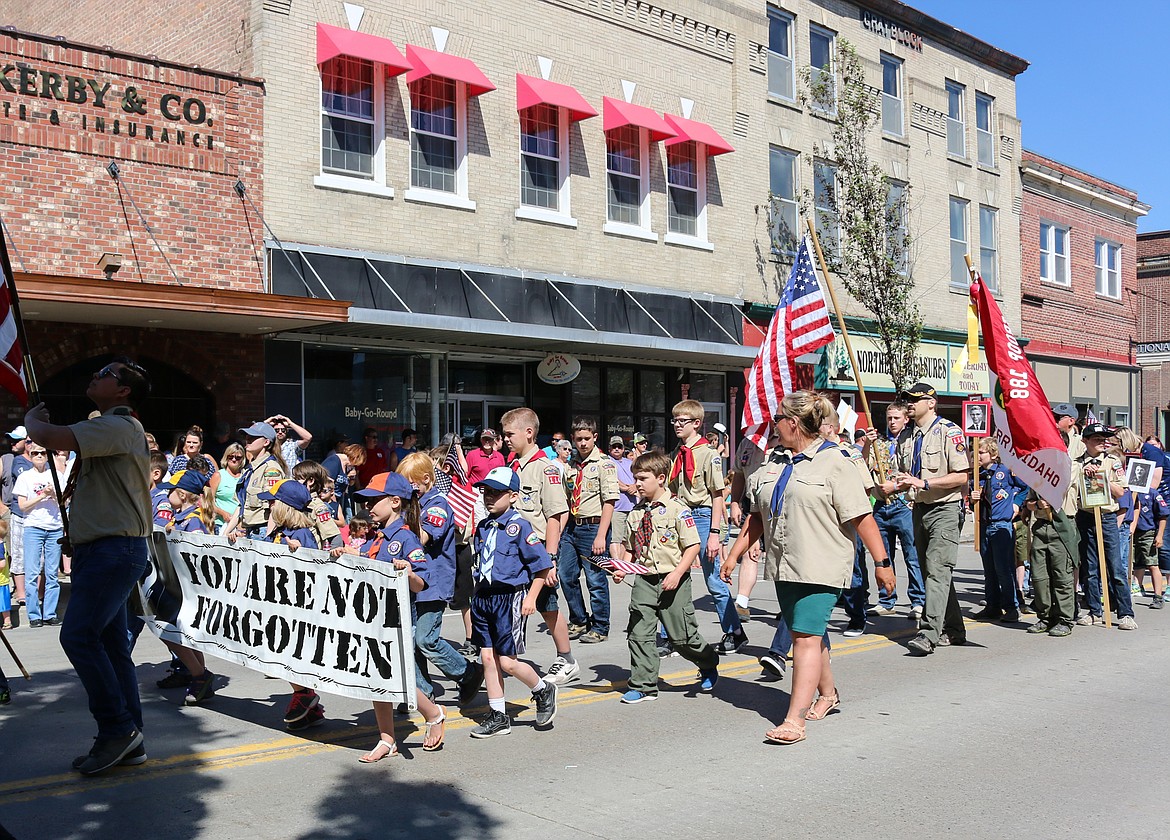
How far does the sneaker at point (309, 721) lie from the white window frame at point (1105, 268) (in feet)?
107

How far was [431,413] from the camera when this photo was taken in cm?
1861

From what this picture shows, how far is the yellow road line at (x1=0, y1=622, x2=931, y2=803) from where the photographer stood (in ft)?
18.9

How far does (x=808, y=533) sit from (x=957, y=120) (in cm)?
2593

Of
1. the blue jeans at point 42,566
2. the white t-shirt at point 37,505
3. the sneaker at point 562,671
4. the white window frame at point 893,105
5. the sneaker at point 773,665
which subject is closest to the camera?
the sneaker at point 562,671

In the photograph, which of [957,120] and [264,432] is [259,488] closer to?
[264,432]

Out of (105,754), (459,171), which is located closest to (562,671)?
(105,754)

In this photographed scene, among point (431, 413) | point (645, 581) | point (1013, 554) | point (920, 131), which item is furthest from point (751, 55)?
point (645, 581)

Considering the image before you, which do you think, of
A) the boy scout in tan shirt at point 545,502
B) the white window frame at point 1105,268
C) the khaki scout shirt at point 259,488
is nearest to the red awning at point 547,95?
the khaki scout shirt at point 259,488

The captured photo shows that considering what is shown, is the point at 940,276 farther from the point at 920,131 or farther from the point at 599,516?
the point at 599,516

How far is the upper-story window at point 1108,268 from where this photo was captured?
3472 cm

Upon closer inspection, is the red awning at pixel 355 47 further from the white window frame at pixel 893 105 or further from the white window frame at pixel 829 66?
the white window frame at pixel 893 105

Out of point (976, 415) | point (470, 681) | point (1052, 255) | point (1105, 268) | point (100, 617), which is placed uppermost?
point (1052, 255)

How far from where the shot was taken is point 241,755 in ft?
20.9

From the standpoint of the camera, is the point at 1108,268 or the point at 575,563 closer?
the point at 575,563
